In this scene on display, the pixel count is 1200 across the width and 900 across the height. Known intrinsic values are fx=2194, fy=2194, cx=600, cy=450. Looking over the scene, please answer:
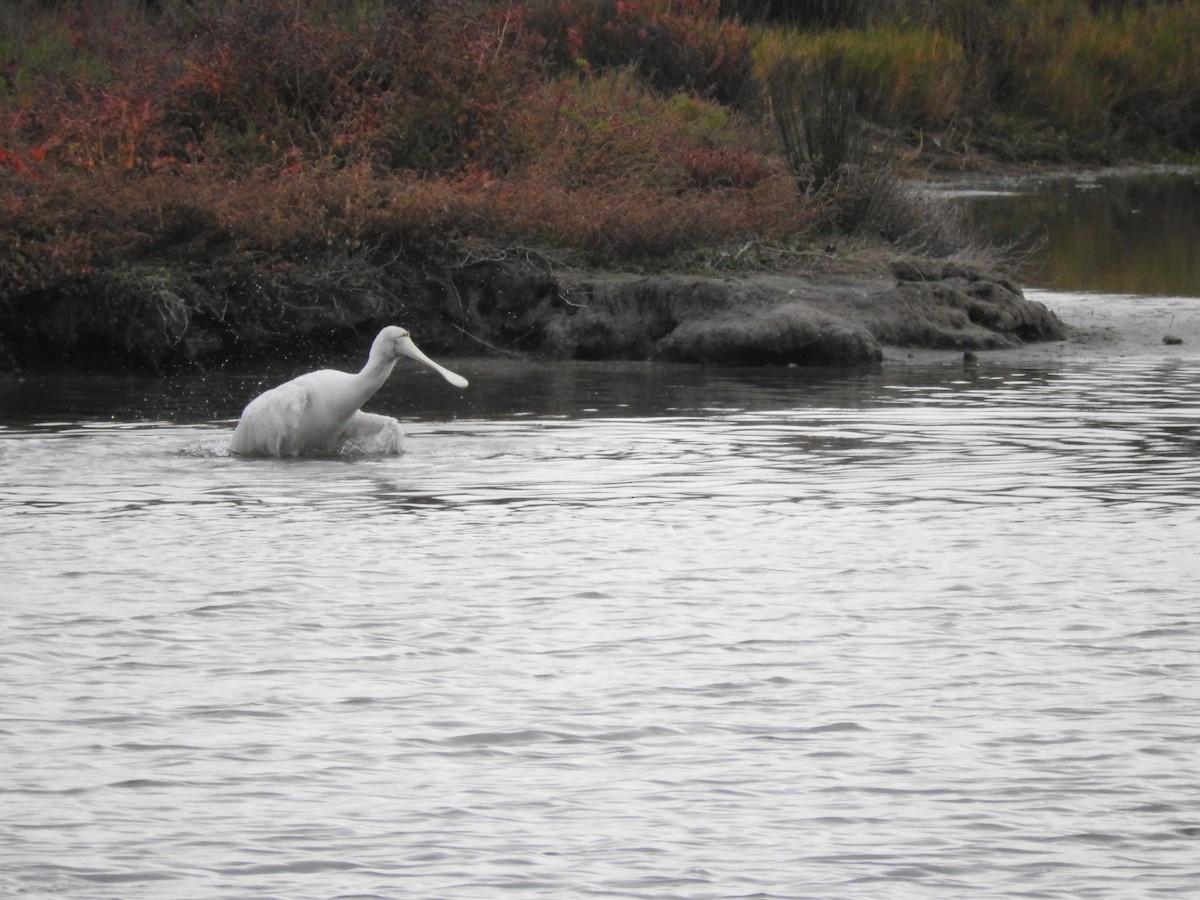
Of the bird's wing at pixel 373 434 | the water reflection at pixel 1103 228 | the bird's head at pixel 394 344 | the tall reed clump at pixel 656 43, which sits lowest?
the bird's wing at pixel 373 434

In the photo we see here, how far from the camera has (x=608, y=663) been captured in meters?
7.49

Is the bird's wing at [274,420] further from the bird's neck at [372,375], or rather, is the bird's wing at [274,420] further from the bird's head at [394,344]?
the bird's head at [394,344]

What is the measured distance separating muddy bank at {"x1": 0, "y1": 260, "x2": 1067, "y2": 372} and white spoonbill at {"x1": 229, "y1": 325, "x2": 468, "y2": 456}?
14.0 ft

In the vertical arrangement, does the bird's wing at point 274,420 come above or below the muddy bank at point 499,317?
below

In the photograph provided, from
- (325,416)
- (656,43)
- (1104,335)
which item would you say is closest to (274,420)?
(325,416)

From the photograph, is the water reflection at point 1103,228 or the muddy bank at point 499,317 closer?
the muddy bank at point 499,317

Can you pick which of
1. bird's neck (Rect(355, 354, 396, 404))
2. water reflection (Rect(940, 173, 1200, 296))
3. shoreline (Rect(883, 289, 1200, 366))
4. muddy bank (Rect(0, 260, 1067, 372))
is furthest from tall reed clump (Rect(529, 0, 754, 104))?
bird's neck (Rect(355, 354, 396, 404))

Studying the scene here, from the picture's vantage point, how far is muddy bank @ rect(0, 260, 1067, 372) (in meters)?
16.3

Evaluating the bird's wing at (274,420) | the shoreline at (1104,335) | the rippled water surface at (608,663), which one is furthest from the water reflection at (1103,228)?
the bird's wing at (274,420)

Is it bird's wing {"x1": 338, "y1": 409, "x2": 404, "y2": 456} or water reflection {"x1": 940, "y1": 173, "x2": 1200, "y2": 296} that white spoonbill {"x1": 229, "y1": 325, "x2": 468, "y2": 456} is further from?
water reflection {"x1": 940, "y1": 173, "x2": 1200, "y2": 296}

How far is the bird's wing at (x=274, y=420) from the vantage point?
11.8 metres

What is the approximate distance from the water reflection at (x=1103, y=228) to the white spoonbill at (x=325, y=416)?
929 cm

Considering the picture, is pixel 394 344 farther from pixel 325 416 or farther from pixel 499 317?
pixel 499 317

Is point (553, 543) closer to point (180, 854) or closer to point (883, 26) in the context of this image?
point (180, 854)
